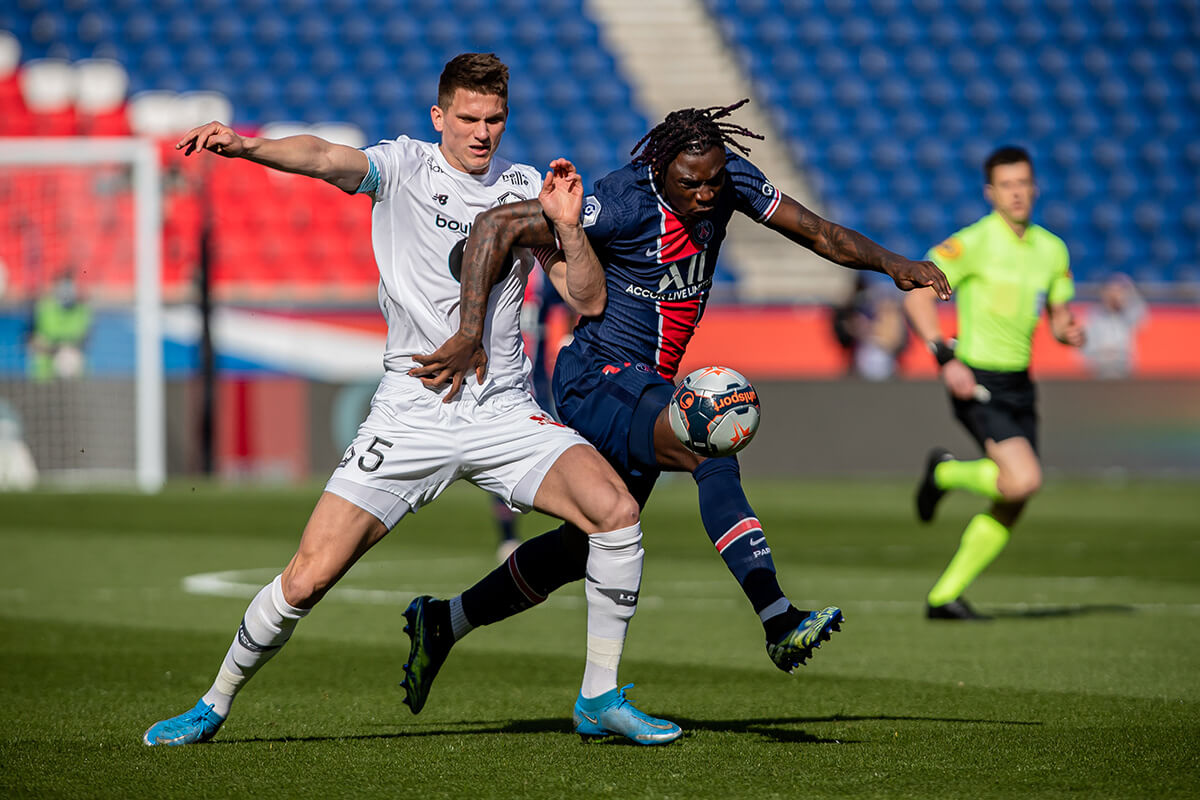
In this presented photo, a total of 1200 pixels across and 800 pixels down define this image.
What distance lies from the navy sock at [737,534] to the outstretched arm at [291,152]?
1.44m

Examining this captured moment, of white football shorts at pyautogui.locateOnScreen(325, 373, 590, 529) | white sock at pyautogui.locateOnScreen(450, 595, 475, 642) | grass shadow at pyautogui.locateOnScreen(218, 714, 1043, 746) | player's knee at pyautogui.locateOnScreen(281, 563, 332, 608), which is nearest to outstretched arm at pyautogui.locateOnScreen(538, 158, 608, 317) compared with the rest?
white football shorts at pyautogui.locateOnScreen(325, 373, 590, 529)

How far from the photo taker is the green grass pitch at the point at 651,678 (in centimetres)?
466

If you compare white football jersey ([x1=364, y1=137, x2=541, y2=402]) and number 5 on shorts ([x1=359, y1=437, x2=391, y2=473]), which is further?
white football jersey ([x1=364, y1=137, x2=541, y2=402])

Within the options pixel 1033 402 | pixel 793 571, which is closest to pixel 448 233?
pixel 1033 402

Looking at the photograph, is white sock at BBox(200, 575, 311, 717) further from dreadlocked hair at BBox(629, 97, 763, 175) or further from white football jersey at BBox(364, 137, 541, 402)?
dreadlocked hair at BBox(629, 97, 763, 175)

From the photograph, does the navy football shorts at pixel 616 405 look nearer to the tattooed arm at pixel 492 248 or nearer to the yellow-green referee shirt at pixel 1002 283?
the tattooed arm at pixel 492 248

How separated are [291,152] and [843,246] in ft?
5.86

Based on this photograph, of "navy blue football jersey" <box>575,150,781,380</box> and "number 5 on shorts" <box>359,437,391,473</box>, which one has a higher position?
"navy blue football jersey" <box>575,150,781,380</box>

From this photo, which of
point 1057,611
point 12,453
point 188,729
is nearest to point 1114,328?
point 1057,611

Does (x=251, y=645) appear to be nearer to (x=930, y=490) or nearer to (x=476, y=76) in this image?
(x=476, y=76)

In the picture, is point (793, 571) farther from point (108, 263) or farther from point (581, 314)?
point (108, 263)

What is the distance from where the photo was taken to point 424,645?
18.8 feet

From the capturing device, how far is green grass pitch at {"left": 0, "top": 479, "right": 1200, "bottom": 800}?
15.3ft

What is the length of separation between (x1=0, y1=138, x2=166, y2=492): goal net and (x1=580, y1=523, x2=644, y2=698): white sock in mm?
12122
